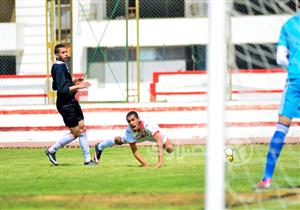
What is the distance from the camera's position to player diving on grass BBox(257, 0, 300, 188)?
38.3ft

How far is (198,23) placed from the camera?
39.5 metres

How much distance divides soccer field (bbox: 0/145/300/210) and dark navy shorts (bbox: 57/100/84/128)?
70 cm

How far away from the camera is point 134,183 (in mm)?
12539

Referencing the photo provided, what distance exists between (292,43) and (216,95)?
3.38 m

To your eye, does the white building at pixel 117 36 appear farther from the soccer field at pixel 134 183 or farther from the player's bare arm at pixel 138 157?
the player's bare arm at pixel 138 157

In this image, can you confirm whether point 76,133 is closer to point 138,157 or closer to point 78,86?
point 78,86

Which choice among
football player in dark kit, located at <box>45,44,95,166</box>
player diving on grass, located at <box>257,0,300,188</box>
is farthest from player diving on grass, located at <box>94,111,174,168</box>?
player diving on grass, located at <box>257,0,300,188</box>

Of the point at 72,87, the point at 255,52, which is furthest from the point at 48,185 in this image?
the point at 255,52

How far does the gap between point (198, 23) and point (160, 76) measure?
5372 millimetres

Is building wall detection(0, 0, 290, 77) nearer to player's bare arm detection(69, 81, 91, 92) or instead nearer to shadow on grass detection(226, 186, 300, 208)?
player's bare arm detection(69, 81, 91, 92)

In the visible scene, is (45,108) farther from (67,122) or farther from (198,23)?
(198,23)

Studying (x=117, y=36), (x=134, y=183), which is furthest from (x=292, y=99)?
(x=117, y=36)

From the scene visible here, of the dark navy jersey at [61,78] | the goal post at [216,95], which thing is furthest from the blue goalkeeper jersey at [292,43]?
the dark navy jersey at [61,78]

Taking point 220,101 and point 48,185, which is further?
point 48,185
